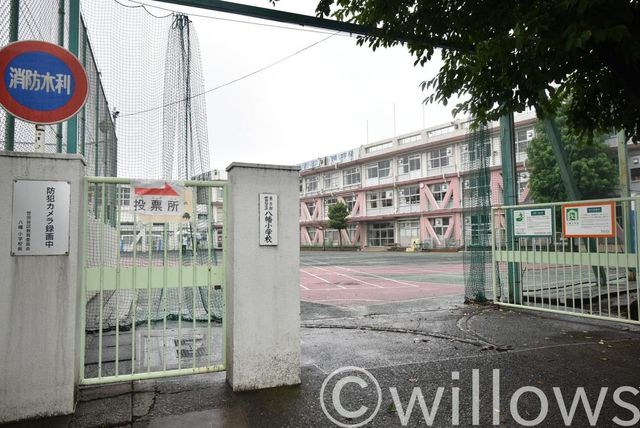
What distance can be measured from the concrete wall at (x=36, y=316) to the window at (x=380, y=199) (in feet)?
144

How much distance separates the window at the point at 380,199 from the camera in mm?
46634

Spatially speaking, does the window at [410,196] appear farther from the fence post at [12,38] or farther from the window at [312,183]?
the fence post at [12,38]

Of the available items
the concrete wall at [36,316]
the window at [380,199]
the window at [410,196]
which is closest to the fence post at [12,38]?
the concrete wall at [36,316]

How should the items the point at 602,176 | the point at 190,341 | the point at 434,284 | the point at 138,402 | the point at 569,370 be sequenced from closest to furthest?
the point at 138,402 < the point at 569,370 < the point at 190,341 < the point at 434,284 < the point at 602,176

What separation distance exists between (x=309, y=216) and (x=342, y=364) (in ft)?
175

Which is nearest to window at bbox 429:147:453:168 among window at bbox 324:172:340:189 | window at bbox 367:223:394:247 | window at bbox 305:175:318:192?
window at bbox 367:223:394:247

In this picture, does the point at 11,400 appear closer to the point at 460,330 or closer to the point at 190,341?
the point at 190,341

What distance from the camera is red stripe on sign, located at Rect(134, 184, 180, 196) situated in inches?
155

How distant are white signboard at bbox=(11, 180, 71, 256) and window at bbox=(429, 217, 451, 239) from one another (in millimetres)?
39402

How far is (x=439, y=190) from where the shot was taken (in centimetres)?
4122

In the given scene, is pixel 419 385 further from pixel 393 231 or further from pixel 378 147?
pixel 378 147

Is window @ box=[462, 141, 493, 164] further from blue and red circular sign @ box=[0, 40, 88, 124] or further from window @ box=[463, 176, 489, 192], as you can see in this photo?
blue and red circular sign @ box=[0, 40, 88, 124]

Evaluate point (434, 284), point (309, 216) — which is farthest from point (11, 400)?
point (309, 216)

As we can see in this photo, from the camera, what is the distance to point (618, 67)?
427cm
